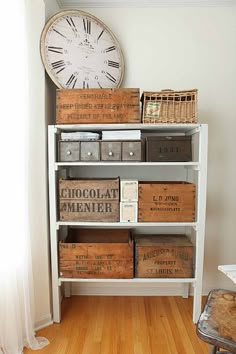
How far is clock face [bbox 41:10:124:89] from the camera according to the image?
1.79 metres

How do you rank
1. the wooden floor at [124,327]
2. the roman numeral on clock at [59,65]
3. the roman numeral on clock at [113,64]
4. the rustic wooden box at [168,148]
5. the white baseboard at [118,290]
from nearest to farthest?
the wooden floor at [124,327]
the rustic wooden box at [168,148]
the roman numeral on clock at [59,65]
the roman numeral on clock at [113,64]
the white baseboard at [118,290]

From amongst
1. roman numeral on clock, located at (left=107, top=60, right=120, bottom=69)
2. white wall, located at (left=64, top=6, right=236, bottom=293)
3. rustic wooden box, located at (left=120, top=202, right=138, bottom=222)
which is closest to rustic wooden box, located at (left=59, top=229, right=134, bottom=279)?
rustic wooden box, located at (left=120, top=202, right=138, bottom=222)

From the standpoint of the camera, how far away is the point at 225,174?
2.09m

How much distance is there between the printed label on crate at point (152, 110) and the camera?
168 cm

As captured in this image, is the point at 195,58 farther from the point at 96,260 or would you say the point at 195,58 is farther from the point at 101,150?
the point at 96,260

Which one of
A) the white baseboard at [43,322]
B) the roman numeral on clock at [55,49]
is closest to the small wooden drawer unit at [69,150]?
the roman numeral on clock at [55,49]

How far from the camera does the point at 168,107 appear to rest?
1.68 m

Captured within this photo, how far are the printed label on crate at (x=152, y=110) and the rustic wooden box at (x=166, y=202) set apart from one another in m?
0.45

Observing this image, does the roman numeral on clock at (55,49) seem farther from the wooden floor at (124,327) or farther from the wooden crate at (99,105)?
the wooden floor at (124,327)

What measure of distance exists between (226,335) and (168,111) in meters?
1.24

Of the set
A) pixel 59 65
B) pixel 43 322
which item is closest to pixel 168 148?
pixel 59 65

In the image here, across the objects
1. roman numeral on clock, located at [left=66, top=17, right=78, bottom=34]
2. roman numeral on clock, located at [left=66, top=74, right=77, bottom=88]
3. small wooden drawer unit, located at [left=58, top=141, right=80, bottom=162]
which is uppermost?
roman numeral on clock, located at [left=66, top=17, right=78, bottom=34]

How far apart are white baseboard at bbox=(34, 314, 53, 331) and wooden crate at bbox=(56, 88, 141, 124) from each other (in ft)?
4.45

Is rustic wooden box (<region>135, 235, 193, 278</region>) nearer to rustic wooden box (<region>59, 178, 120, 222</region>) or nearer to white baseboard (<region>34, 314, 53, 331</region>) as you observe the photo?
rustic wooden box (<region>59, 178, 120, 222</region>)
